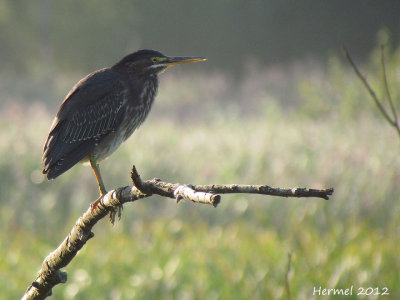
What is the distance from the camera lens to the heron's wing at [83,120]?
3.39m

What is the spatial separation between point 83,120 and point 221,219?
11.8 ft

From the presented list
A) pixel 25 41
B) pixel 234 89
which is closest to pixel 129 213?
pixel 234 89

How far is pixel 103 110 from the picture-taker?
3.73m

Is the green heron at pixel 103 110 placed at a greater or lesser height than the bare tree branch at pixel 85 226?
greater

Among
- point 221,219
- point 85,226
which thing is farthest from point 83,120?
point 221,219

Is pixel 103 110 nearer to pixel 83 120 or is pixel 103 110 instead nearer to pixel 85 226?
pixel 83 120

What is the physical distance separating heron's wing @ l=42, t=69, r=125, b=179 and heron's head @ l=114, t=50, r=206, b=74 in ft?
0.40

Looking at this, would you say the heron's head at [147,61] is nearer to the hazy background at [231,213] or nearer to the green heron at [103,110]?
the green heron at [103,110]

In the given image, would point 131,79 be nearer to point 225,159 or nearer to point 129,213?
point 129,213

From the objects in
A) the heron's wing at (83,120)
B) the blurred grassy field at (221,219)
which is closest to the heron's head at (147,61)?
the heron's wing at (83,120)

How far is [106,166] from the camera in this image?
334 inches

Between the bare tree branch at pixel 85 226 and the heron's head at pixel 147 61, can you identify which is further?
the heron's head at pixel 147 61

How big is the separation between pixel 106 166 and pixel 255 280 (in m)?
3.97

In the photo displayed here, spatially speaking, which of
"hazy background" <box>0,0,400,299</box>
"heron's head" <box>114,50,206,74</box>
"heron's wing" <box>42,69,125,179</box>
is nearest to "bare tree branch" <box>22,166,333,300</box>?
"hazy background" <box>0,0,400,299</box>
